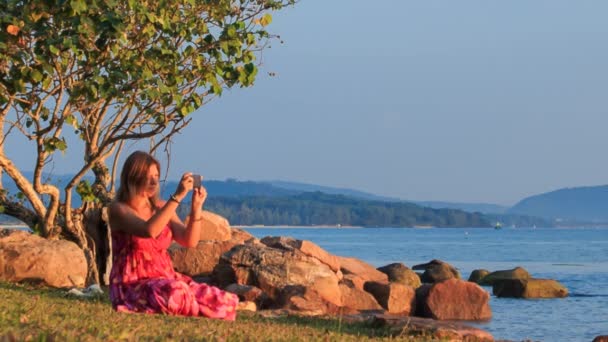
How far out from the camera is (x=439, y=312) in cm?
2525

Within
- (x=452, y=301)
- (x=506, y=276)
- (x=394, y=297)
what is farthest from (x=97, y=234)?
(x=506, y=276)

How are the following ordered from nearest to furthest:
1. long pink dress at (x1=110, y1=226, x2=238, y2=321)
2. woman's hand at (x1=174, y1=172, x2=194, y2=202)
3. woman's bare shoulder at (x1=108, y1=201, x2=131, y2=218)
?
woman's hand at (x1=174, y1=172, x2=194, y2=202) → woman's bare shoulder at (x1=108, y1=201, x2=131, y2=218) → long pink dress at (x1=110, y1=226, x2=238, y2=321)

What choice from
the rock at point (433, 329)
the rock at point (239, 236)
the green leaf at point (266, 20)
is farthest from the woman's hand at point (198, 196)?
the rock at point (239, 236)

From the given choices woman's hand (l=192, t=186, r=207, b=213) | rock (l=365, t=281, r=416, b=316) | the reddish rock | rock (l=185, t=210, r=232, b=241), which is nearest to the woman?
woman's hand (l=192, t=186, r=207, b=213)

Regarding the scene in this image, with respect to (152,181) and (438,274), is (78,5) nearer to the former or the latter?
(152,181)

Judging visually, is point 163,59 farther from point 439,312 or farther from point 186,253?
point 439,312

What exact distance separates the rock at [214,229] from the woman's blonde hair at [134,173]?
13247 millimetres

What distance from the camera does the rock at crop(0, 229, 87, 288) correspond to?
55.9ft

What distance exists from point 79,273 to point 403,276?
19475 millimetres

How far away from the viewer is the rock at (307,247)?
23.2m

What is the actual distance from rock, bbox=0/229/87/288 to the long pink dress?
6.00m

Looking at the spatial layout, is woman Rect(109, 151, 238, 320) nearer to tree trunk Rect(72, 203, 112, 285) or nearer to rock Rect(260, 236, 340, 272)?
tree trunk Rect(72, 203, 112, 285)

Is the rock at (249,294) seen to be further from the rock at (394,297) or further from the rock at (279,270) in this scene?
the rock at (394,297)

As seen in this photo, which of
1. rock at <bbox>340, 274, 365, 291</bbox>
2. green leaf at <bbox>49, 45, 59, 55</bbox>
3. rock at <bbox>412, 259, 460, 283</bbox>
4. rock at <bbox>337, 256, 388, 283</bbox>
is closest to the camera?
green leaf at <bbox>49, 45, 59, 55</bbox>
